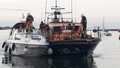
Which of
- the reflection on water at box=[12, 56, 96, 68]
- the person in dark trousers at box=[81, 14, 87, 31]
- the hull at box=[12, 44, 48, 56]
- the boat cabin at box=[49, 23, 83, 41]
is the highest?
the person in dark trousers at box=[81, 14, 87, 31]

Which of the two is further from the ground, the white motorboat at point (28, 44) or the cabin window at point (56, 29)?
the cabin window at point (56, 29)

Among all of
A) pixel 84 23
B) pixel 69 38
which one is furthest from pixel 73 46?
pixel 84 23

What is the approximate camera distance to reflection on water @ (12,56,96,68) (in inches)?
1850

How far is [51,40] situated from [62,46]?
4.68ft

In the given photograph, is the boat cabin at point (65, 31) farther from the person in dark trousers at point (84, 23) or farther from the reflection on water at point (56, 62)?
the reflection on water at point (56, 62)

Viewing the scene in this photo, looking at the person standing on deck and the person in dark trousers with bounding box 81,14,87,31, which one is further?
the person standing on deck

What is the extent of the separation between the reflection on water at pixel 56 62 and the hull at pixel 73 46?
0.81m

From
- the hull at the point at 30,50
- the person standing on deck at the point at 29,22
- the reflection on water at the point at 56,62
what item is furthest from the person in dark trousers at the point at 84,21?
the person standing on deck at the point at 29,22

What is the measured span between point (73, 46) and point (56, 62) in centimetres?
294

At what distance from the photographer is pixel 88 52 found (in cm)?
5400

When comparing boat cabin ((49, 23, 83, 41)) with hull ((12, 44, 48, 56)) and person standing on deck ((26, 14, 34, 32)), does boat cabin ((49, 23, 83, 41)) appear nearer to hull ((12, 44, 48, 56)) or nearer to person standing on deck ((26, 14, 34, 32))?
hull ((12, 44, 48, 56))

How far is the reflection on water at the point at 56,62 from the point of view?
47.0 m

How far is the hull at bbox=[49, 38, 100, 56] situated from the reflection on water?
2.66 feet

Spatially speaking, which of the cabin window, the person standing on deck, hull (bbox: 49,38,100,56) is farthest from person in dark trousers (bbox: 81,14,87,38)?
the person standing on deck
